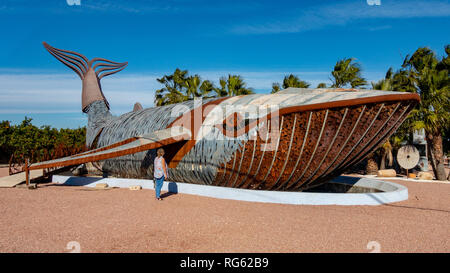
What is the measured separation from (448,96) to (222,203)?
13.7 m

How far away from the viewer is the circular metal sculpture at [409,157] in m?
17.3

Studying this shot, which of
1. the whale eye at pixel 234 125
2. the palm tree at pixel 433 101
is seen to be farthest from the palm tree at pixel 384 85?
the whale eye at pixel 234 125

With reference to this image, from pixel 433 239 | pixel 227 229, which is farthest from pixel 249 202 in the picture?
pixel 433 239

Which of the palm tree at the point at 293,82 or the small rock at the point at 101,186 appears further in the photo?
the palm tree at the point at 293,82

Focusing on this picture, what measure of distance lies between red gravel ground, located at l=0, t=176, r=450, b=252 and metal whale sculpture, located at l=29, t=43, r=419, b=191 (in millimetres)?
1006

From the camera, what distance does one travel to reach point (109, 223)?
20.0 feet

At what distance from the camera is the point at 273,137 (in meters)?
7.97

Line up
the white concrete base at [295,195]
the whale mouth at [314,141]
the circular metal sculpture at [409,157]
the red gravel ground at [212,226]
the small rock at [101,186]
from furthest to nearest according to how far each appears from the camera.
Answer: the circular metal sculpture at [409,157], the small rock at [101,186], the white concrete base at [295,195], the whale mouth at [314,141], the red gravel ground at [212,226]

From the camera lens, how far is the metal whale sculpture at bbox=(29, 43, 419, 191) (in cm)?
734

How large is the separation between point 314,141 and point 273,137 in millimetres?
985

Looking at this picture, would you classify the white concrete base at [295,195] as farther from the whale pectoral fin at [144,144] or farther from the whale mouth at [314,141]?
the whale pectoral fin at [144,144]

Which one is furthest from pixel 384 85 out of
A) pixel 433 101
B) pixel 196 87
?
pixel 196 87

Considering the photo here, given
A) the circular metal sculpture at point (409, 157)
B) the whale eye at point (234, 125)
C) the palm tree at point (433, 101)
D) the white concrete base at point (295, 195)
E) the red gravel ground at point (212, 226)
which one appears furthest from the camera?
the circular metal sculpture at point (409, 157)
